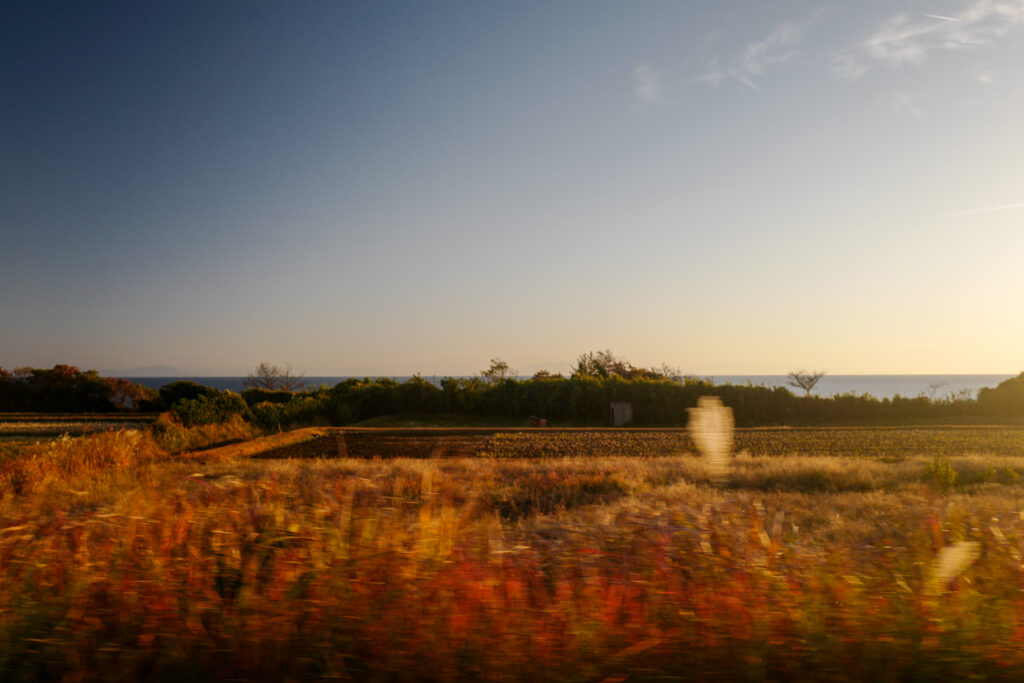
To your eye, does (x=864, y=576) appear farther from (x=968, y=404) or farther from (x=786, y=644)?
(x=968, y=404)

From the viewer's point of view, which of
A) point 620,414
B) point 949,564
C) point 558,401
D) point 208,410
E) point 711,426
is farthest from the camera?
point 558,401

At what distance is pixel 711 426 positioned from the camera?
21.3 meters

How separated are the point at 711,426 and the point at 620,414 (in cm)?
Answer: 340

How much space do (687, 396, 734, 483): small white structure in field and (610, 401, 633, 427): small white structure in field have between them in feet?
7.68

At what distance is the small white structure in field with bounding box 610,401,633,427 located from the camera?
21.8 m

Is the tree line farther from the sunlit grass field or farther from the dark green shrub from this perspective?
the sunlit grass field

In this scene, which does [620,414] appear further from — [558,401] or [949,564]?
[949,564]

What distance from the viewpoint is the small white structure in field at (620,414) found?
21.8 m

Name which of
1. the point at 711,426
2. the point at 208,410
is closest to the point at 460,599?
the point at 208,410

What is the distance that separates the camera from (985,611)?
2.49 meters

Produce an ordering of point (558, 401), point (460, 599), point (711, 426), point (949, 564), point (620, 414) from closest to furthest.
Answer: point (460, 599) → point (949, 564) → point (711, 426) → point (620, 414) → point (558, 401)

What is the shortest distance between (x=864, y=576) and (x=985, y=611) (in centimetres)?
48

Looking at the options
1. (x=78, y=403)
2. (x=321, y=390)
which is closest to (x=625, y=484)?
(x=321, y=390)

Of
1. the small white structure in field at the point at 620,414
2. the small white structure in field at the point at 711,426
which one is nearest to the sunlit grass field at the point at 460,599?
the small white structure in field at the point at 711,426
